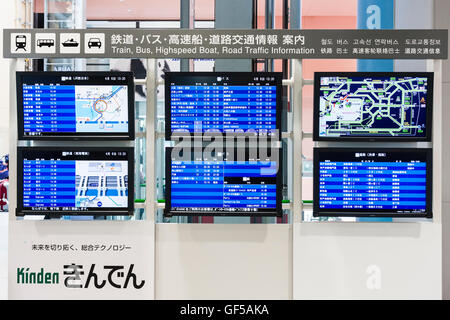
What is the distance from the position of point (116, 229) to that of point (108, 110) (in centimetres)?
88

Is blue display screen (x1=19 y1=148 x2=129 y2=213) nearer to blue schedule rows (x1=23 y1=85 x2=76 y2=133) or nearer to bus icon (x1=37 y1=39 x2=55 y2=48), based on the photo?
blue schedule rows (x1=23 y1=85 x2=76 y2=133)

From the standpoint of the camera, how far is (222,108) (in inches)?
127

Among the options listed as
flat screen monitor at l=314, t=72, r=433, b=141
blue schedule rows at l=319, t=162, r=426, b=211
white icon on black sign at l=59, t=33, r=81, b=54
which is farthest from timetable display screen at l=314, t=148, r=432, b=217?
white icon on black sign at l=59, t=33, r=81, b=54

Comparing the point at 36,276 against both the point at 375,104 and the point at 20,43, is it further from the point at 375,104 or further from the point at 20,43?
the point at 375,104

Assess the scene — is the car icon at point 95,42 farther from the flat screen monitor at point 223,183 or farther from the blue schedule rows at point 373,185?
the blue schedule rows at point 373,185

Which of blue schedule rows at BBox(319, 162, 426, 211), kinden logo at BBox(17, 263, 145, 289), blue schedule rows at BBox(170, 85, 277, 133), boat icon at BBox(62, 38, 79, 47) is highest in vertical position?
boat icon at BBox(62, 38, 79, 47)

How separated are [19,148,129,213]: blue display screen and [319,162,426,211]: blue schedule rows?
1.48 meters

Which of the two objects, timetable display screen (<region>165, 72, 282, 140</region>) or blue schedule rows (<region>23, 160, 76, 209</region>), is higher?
timetable display screen (<region>165, 72, 282, 140</region>)

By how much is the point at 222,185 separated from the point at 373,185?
1089 millimetres

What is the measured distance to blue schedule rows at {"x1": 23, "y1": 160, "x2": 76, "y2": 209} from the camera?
3.23 meters

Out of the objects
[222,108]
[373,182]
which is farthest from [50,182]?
[373,182]

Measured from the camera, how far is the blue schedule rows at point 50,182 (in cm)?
323

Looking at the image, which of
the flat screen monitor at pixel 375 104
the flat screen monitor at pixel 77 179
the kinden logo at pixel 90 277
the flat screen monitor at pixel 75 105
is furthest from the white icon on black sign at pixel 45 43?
the flat screen monitor at pixel 375 104

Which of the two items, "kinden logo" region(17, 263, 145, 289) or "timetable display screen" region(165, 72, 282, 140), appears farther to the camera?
"kinden logo" region(17, 263, 145, 289)
